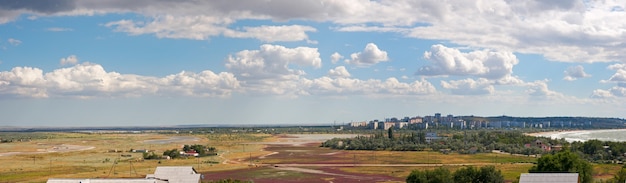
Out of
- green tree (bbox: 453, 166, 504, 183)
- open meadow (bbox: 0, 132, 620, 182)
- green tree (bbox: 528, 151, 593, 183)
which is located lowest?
open meadow (bbox: 0, 132, 620, 182)

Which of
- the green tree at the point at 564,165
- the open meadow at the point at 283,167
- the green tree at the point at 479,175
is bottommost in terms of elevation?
the open meadow at the point at 283,167

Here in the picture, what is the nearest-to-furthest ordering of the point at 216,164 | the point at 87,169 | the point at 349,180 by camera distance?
the point at 349,180 < the point at 87,169 < the point at 216,164

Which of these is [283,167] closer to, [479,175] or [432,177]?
[479,175]

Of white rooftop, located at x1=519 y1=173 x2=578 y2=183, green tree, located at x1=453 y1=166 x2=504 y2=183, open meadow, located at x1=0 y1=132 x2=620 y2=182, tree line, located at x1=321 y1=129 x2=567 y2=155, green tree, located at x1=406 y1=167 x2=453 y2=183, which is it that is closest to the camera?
white rooftop, located at x1=519 y1=173 x2=578 y2=183

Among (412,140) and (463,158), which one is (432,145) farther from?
(463,158)

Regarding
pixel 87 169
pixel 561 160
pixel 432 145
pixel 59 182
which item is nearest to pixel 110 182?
pixel 59 182

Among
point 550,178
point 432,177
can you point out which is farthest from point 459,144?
point 550,178

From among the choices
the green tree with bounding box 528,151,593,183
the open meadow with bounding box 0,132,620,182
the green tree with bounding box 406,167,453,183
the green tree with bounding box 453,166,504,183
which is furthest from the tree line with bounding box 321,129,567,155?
the green tree with bounding box 406,167,453,183

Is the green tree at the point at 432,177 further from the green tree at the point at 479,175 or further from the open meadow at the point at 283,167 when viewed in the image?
the open meadow at the point at 283,167

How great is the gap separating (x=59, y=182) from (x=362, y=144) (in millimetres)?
127835

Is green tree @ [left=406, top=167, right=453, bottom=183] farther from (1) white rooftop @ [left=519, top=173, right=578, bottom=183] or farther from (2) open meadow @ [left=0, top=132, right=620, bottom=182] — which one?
(2) open meadow @ [left=0, top=132, right=620, bottom=182]

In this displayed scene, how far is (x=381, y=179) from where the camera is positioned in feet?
277

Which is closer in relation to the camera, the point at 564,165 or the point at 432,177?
the point at 432,177

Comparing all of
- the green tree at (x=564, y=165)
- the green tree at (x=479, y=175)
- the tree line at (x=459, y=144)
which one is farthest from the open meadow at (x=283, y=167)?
the green tree at (x=479, y=175)
